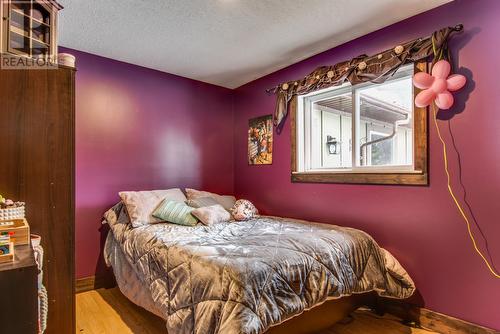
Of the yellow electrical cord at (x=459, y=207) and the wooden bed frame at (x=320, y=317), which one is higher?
the yellow electrical cord at (x=459, y=207)

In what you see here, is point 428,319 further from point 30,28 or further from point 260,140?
point 30,28

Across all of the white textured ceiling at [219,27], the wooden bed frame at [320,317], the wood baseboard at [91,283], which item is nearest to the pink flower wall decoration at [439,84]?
the white textured ceiling at [219,27]

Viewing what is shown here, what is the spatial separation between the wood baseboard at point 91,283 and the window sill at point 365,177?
2226 millimetres

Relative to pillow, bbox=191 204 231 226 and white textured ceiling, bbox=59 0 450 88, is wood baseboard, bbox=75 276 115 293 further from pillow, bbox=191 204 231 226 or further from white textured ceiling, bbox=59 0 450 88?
white textured ceiling, bbox=59 0 450 88

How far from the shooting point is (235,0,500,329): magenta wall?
6.21 feet

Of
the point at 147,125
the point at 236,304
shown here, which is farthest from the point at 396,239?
the point at 147,125

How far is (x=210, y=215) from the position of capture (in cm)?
278


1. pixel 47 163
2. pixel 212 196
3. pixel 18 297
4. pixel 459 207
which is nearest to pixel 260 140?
pixel 212 196

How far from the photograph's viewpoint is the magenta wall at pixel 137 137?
2859mm

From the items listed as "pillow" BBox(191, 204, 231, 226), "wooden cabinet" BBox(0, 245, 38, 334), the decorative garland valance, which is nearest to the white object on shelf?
"wooden cabinet" BBox(0, 245, 38, 334)

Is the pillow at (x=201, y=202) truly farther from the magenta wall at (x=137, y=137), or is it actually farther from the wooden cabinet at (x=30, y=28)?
the wooden cabinet at (x=30, y=28)

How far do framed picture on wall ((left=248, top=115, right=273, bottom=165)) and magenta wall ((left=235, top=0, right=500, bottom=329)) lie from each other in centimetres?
104

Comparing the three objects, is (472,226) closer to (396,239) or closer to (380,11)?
(396,239)

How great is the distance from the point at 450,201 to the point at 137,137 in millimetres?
2977
